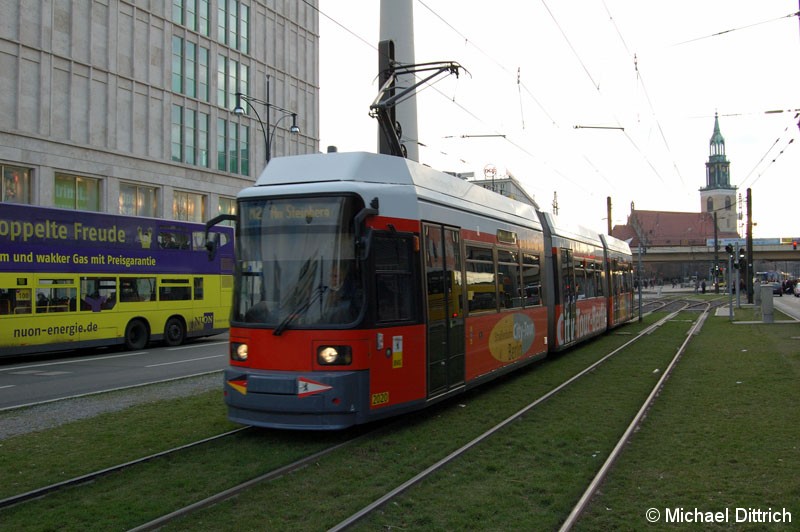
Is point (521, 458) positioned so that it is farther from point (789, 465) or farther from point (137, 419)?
point (137, 419)

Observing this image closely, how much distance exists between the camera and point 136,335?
67.6 ft

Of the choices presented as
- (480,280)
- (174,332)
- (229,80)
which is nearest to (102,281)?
(174,332)

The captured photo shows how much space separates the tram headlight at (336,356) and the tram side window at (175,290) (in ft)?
49.5

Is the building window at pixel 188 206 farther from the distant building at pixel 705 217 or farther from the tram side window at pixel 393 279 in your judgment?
the distant building at pixel 705 217

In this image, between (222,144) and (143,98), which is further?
(222,144)

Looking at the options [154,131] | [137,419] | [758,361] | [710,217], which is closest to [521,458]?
[137,419]

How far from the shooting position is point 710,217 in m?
131

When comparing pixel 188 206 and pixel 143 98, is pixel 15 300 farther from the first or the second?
pixel 188 206

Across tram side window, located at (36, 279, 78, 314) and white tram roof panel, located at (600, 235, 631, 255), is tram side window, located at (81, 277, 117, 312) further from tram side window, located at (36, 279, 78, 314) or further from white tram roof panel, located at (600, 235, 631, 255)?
white tram roof panel, located at (600, 235, 631, 255)

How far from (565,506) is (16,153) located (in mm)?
32603

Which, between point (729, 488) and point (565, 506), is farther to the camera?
point (729, 488)

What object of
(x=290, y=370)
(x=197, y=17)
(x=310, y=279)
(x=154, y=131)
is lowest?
(x=290, y=370)

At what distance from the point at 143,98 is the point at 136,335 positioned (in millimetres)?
21849

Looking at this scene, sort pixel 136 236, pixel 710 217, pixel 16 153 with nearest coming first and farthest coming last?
1. pixel 136 236
2. pixel 16 153
3. pixel 710 217
